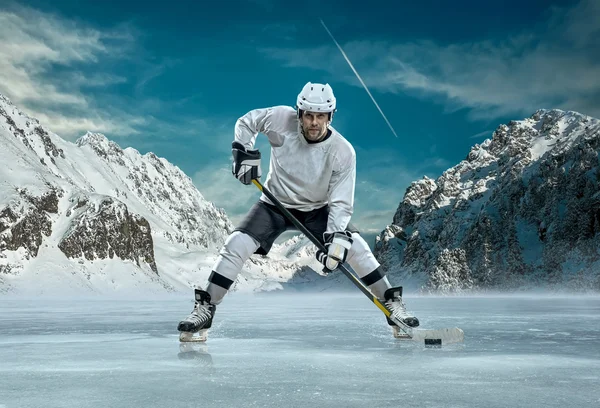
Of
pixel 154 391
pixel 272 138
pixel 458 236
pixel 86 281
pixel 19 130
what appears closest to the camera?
pixel 154 391

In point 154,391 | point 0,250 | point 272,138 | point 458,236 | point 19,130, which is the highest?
point 19,130

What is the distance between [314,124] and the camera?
7.00 meters

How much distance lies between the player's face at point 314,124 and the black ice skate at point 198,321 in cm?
230

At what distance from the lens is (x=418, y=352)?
6.05 meters

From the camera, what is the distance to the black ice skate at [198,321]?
22.1ft

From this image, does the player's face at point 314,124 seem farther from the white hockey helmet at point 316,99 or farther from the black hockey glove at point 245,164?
the black hockey glove at point 245,164

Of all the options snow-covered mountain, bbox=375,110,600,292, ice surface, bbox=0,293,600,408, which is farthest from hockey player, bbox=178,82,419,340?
snow-covered mountain, bbox=375,110,600,292

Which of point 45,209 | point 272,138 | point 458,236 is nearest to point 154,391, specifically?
point 272,138

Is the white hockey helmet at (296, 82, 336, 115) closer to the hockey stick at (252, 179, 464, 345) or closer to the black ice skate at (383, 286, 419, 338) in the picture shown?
the hockey stick at (252, 179, 464, 345)

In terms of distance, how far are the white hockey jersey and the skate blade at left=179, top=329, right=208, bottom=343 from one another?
1893mm

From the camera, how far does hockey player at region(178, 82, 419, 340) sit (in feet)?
23.0

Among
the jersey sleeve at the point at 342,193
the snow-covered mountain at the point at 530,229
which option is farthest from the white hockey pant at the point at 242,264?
A: the snow-covered mountain at the point at 530,229

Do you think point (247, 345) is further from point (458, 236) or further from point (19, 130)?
point (19, 130)

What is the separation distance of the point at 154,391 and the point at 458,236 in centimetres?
14989
